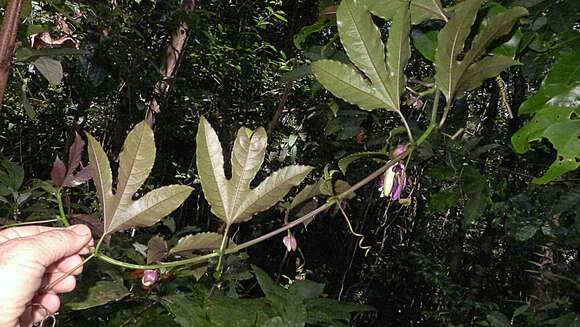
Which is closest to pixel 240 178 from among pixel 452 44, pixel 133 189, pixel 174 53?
pixel 133 189

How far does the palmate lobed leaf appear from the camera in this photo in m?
0.33

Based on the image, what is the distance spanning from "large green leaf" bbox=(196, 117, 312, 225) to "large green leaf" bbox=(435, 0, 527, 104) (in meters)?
0.14

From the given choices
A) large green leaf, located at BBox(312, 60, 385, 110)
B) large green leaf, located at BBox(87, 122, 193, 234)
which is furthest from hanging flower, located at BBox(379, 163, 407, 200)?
large green leaf, located at BBox(87, 122, 193, 234)

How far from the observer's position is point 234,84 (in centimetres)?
266

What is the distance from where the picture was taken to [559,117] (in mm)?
399

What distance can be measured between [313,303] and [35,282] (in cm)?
42

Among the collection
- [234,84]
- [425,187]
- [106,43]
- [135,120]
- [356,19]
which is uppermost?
[356,19]

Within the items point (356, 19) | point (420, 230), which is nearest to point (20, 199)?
point (356, 19)

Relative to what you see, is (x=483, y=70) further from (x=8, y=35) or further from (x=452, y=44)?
(x=8, y=35)

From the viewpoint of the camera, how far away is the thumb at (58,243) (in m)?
0.30

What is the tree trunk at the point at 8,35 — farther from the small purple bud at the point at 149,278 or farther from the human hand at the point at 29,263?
the small purple bud at the point at 149,278

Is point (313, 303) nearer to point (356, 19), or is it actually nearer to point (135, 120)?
point (356, 19)

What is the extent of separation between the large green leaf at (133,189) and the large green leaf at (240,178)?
0.02 meters

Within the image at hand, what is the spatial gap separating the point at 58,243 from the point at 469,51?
354 millimetres
